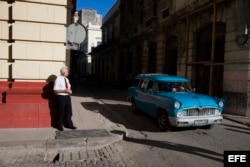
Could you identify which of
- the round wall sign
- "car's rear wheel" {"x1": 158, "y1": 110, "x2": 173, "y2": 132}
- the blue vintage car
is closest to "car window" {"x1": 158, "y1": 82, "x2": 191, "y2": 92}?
the blue vintage car

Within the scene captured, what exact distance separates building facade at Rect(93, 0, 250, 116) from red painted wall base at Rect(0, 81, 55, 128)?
7591mm

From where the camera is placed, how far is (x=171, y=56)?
1689 centimetres

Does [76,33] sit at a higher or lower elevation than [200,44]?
lower

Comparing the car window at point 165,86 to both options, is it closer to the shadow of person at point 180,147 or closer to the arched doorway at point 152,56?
the shadow of person at point 180,147

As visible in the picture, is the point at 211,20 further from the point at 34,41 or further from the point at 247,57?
the point at 34,41

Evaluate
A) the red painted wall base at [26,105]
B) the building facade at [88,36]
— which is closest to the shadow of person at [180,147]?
the red painted wall base at [26,105]

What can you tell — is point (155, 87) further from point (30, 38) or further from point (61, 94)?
point (30, 38)

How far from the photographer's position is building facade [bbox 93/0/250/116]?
10648 millimetres

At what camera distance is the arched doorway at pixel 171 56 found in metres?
16.3

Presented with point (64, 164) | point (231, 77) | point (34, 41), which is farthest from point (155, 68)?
point (64, 164)

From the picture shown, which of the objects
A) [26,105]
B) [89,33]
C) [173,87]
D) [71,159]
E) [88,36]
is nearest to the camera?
[71,159]

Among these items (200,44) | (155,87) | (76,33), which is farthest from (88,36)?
(76,33)

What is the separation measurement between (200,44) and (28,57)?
9505 mm

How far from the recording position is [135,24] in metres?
24.0
